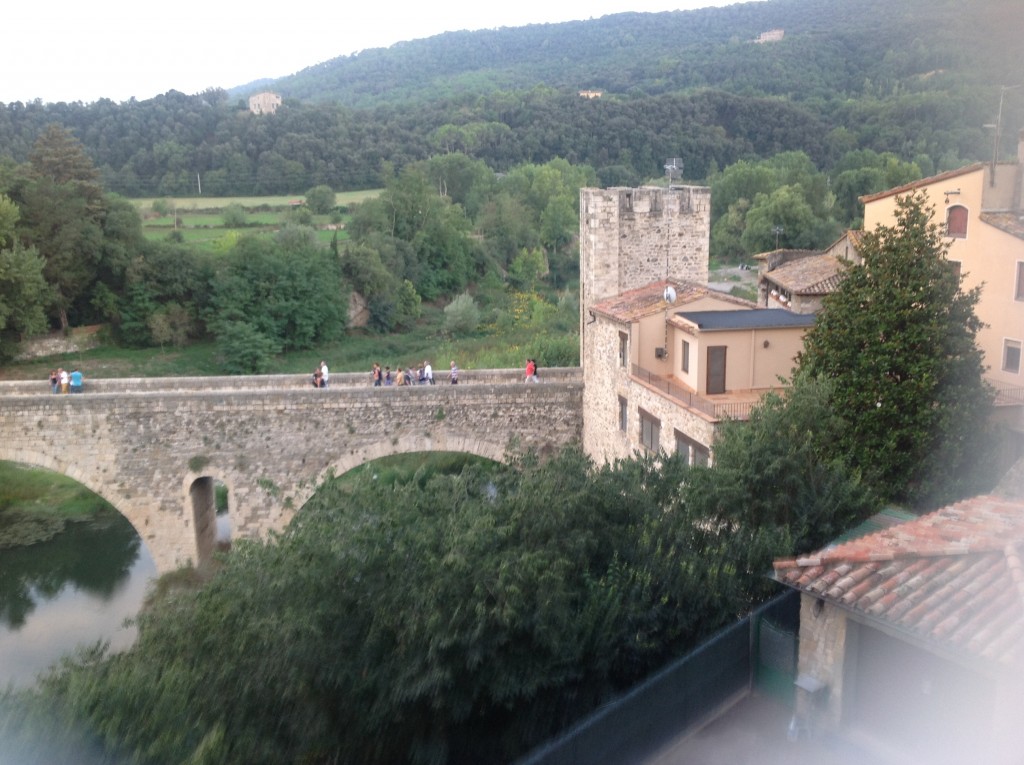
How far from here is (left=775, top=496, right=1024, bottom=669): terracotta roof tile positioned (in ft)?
14.9

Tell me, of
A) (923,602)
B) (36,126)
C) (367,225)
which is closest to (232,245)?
(367,225)

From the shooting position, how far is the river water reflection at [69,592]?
48.4 ft

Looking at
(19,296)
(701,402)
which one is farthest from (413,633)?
(19,296)

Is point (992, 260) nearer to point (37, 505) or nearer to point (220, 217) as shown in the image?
point (37, 505)

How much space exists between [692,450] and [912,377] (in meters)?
2.89

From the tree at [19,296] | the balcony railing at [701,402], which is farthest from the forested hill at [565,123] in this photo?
the balcony railing at [701,402]

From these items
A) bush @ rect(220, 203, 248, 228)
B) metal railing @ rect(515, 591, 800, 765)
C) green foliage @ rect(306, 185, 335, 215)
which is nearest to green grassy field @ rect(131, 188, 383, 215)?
green foliage @ rect(306, 185, 335, 215)

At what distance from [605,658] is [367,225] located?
3824 centimetres

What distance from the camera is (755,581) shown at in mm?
7695

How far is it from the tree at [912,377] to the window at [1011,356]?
393 cm

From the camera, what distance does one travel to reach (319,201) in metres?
49.6

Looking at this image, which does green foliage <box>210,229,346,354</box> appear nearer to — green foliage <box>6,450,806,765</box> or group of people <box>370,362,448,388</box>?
group of people <box>370,362,448,388</box>

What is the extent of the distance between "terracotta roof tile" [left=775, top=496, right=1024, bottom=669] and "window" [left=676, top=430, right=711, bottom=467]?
4.98m

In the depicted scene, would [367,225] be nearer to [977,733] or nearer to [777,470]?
[777,470]
